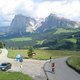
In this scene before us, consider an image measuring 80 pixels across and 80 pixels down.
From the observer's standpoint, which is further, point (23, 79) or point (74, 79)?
point (74, 79)

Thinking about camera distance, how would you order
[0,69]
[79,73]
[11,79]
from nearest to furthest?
[11,79] → [79,73] → [0,69]

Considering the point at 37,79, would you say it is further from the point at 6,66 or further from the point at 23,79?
the point at 6,66

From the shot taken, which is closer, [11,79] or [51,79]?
[11,79]

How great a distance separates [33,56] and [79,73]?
8753 cm

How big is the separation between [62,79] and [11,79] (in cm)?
1118

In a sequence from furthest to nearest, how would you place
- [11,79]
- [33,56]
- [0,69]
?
1. [33,56]
2. [0,69]
3. [11,79]

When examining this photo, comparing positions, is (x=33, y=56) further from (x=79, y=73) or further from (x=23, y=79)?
(x=23, y=79)

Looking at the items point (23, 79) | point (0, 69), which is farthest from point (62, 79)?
point (0, 69)

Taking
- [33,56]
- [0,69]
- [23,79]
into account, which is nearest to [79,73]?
[23,79]

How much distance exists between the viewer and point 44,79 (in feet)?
203

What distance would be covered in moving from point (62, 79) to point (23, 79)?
8.76 m

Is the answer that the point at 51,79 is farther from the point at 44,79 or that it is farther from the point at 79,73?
the point at 79,73

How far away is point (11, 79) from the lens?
5594 centimetres

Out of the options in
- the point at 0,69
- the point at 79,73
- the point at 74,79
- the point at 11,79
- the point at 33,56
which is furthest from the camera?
the point at 33,56
